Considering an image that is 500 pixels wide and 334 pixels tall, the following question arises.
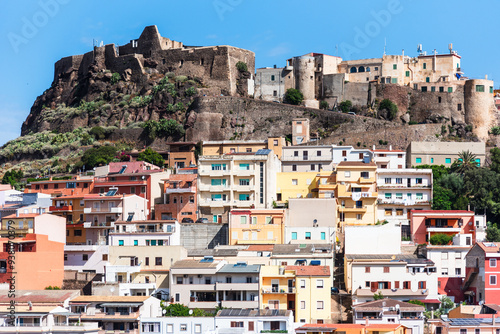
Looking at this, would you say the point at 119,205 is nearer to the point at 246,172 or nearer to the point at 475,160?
the point at 246,172

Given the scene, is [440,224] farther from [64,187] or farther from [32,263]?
[64,187]

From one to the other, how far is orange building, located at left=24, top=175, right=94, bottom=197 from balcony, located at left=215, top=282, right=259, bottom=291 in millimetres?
24749

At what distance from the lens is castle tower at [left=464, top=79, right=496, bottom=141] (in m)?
Result: 105

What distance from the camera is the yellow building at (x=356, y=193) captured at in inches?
3024

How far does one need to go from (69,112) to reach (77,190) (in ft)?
131

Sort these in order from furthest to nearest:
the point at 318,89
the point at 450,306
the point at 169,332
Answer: the point at 318,89 → the point at 450,306 → the point at 169,332

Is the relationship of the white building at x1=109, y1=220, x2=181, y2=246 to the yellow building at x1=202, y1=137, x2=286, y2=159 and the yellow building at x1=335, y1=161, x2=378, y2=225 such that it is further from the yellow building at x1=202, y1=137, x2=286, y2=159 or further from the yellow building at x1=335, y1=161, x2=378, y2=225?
the yellow building at x1=202, y1=137, x2=286, y2=159

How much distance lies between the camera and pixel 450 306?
2434 inches

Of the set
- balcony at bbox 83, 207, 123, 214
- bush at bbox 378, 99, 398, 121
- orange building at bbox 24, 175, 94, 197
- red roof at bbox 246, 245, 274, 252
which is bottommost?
red roof at bbox 246, 245, 274, 252

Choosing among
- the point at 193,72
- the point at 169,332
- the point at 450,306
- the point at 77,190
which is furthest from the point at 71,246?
the point at 193,72

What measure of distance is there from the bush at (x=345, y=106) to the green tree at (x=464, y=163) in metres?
20.6

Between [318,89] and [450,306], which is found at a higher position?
[318,89]

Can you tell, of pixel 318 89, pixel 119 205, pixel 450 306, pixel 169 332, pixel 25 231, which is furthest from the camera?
pixel 318 89

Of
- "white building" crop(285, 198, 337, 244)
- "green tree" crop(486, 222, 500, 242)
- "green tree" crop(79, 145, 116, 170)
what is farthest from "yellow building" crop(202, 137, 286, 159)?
"green tree" crop(486, 222, 500, 242)
